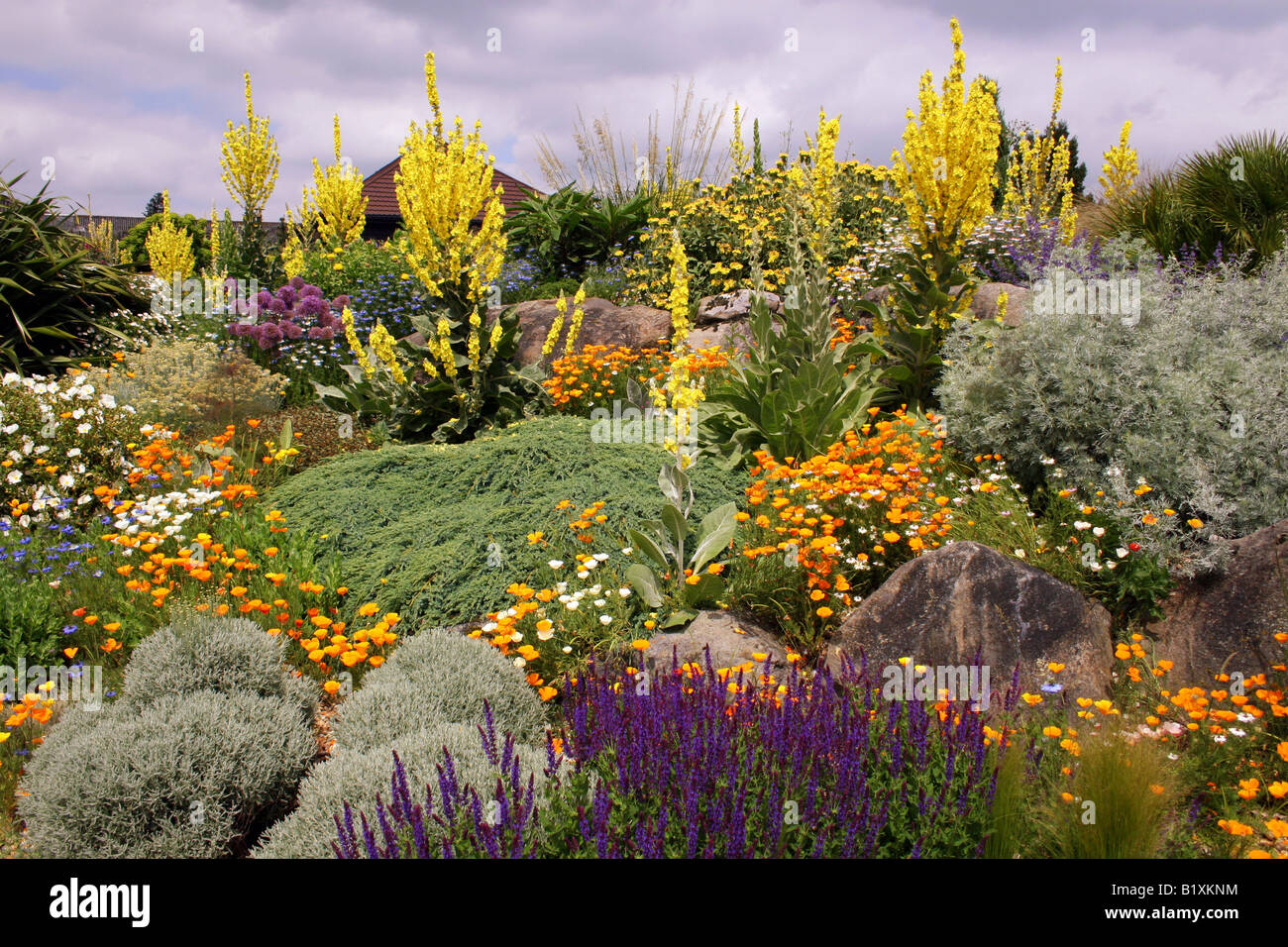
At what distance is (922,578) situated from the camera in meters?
3.65

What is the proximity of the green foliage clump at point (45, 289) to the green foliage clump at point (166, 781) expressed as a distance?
690cm

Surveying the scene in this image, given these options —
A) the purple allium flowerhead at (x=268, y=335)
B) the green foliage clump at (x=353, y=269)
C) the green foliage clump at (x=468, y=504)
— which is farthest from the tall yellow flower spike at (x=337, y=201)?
the green foliage clump at (x=468, y=504)

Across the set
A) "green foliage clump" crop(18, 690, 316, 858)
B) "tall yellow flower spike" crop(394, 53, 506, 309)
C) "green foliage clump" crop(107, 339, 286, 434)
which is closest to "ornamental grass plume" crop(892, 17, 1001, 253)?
"tall yellow flower spike" crop(394, 53, 506, 309)

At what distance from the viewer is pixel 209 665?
10.7ft

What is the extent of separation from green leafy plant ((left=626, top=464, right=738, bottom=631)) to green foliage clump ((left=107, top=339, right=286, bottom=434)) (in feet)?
14.9

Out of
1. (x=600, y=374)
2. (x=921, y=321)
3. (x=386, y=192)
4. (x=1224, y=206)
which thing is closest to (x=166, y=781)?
(x=921, y=321)

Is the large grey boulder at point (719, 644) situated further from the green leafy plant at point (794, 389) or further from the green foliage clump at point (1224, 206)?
the green foliage clump at point (1224, 206)

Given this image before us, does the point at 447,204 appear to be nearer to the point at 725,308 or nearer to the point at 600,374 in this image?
the point at 600,374

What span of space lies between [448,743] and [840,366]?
4.32 m

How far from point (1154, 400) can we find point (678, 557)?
8.74 ft

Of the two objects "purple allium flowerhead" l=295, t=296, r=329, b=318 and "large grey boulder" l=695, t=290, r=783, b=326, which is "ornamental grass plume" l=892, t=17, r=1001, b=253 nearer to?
"large grey boulder" l=695, t=290, r=783, b=326

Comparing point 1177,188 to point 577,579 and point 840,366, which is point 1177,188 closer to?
point 840,366

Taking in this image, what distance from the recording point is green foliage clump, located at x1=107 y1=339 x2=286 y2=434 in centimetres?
697

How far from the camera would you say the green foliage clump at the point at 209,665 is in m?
3.20
